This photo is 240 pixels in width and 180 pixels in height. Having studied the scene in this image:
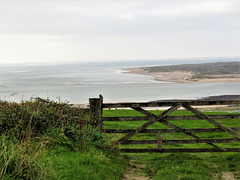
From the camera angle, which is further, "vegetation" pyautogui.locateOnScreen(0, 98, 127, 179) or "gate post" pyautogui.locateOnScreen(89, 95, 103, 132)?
"gate post" pyautogui.locateOnScreen(89, 95, 103, 132)

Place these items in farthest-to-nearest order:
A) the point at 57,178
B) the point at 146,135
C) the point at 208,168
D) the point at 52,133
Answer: the point at 146,135 < the point at 208,168 < the point at 52,133 < the point at 57,178

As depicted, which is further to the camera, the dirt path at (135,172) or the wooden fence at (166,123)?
the wooden fence at (166,123)

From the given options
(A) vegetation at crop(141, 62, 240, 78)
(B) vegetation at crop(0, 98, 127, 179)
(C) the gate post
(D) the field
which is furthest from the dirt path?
(A) vegetation at crop(141, 62, 240, 78)

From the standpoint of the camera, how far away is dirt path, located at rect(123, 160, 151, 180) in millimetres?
8492

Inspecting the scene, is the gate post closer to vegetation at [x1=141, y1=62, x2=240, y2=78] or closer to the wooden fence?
the wooden fence

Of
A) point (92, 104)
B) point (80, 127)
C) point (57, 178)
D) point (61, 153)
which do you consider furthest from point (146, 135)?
point (57, 178)

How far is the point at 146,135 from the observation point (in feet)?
55.1

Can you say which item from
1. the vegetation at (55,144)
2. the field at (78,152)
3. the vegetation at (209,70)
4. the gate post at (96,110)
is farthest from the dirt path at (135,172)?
Result: the vegetation at (209,70)

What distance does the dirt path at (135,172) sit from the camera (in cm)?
849

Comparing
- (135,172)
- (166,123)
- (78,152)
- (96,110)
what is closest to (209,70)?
(166,123)

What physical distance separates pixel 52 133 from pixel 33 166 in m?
2.68

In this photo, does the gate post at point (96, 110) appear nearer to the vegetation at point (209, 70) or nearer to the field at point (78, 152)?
the field at point (78, 152)

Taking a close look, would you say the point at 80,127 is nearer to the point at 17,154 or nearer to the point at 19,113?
the point at 19,113

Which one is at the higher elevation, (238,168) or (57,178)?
(57,178)
